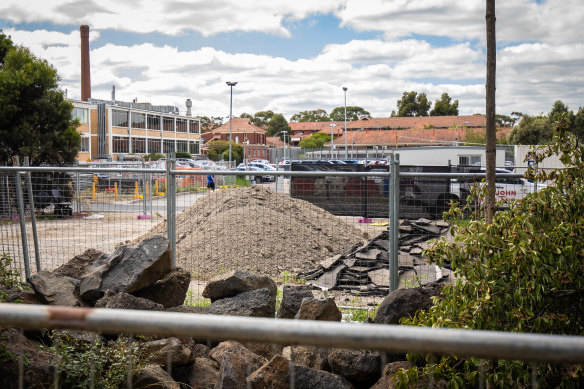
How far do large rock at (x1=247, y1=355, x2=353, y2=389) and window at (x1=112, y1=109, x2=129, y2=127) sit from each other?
258ft

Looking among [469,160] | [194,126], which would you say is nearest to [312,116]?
[194,126]

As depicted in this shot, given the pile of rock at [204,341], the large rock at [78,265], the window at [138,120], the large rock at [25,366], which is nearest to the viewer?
the large rock at [25,366]

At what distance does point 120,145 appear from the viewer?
8031 centimetres

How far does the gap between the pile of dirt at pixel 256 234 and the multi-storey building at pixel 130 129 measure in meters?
52.1

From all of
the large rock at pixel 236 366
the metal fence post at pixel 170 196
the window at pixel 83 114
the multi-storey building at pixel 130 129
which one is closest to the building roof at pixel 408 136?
the multi-storey building at pixel 130 129

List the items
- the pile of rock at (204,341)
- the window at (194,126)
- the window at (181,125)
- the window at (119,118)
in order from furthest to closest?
the window at (194,126) → the window at (181,125) → the window at (119,118) → the pile of rock at (204,341)

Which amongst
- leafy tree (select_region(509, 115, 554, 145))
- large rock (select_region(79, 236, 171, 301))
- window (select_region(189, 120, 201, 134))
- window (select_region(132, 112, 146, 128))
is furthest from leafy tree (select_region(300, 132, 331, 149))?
large rock (select_region(79, 236, 171, 301))

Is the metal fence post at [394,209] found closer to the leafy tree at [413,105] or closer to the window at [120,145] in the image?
the window at [120,145]

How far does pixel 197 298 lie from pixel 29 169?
2.93m

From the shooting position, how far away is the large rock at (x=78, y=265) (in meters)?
7.38

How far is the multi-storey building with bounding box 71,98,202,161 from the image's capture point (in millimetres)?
72000

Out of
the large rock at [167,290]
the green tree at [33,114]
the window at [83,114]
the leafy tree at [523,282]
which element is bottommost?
the large rock at [167,290]

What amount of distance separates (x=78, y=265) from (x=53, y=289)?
1.58m

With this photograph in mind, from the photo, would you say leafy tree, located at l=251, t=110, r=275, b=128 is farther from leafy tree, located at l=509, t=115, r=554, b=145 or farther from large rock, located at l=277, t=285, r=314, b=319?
large rock, located at l=277, t=285, r=314, b=319
